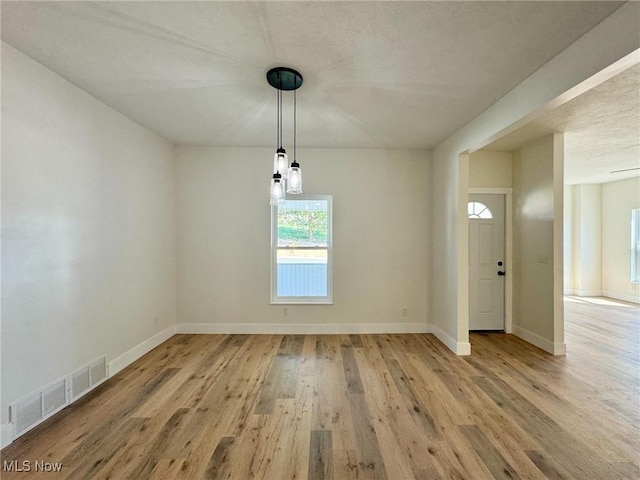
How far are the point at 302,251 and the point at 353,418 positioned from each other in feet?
8.26

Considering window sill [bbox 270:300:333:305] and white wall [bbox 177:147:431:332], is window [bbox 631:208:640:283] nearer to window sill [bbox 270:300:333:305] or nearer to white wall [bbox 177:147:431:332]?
white wall [bbox 177:147:431:332]

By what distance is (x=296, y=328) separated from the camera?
4391mm

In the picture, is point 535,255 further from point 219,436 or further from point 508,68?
point 219,436

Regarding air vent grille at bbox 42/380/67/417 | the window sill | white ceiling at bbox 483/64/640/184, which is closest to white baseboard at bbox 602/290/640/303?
white ceiling at bbox 483/64/640/184

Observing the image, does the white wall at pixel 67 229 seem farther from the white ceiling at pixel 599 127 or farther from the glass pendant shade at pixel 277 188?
the white ceiling at pixel 599 127

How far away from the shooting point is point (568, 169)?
550cm

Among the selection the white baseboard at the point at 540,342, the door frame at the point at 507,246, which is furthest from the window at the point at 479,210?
the white baseboard at the point at 540,342

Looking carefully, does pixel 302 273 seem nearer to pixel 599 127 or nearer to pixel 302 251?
pixel 302 251

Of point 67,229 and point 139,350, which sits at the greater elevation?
point 67,229

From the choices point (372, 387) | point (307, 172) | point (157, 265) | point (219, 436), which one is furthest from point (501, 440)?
point (157, 265)

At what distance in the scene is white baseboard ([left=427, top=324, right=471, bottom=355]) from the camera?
3592mm

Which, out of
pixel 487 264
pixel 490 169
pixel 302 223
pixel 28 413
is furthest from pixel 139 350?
pixel 490 169

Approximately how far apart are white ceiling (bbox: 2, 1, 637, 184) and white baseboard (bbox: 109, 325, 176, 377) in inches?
107

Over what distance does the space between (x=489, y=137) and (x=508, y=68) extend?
0.83m
